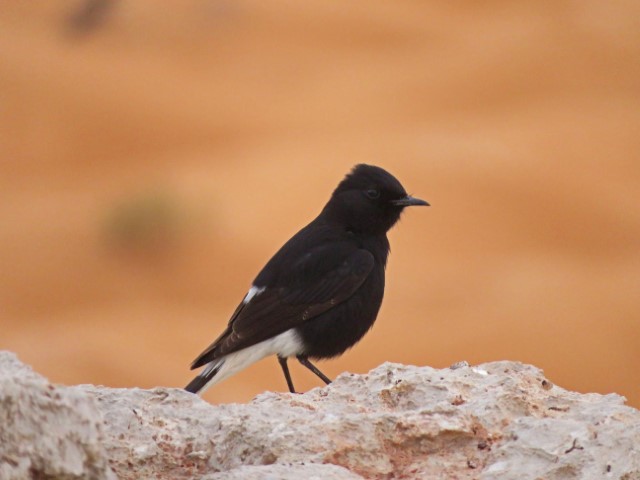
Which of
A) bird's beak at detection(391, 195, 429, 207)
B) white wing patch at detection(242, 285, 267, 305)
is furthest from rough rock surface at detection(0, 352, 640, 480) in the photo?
bird's beak at detection(391, 195, 429, 207)

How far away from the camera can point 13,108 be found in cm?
2434

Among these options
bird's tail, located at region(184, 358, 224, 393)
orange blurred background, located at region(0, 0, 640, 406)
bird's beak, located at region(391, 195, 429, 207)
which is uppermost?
orange blurred background, located at region(0, 0, 640, 406)

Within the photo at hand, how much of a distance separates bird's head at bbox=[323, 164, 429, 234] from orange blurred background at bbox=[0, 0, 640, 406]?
6.27 metres

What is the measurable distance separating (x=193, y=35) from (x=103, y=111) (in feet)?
13.7

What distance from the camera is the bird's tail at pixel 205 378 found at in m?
6.93

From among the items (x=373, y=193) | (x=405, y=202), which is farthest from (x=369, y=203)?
(x=405, y=202)

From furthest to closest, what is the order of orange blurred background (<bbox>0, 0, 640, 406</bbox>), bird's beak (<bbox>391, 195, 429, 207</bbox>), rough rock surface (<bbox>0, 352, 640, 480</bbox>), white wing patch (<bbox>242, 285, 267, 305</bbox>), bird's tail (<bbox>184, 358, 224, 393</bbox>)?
1. orange blurred background (<bbox>0, 0, 640, 406</bbox>)
2. bird's beak (<bbox>391, 195, 429, 207</bbox>)
3. white wing patch (<bbox>242, 285, 267, 305</bbox>)
4. bird's tail (<bbox>184, 358, 224, 393</bbox>)
5. rough rock surface (<bbox>0, 352, 640, 480</bbox>)

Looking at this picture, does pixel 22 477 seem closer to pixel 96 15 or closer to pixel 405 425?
pixel 405 425

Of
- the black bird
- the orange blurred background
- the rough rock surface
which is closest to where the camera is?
the rough rock surface

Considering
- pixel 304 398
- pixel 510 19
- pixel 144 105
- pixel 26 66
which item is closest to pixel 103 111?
pixel 144 105

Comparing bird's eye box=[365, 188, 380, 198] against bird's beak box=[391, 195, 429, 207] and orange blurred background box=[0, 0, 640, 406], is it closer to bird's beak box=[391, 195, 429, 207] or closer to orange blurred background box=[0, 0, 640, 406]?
bird's beak box=[391, 195, 429, 207]

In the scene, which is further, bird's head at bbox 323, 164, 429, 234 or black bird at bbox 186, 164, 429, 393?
bird's head at bbox 323, 164, 429, 234

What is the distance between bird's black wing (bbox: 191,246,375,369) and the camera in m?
7.28

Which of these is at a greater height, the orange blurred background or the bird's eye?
the orange blurred background
